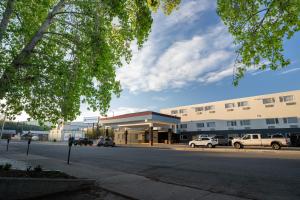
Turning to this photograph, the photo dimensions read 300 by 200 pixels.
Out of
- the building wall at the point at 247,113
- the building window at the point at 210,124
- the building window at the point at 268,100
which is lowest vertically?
the building window at the point at 210,124

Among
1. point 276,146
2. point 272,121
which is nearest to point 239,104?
point 272,121

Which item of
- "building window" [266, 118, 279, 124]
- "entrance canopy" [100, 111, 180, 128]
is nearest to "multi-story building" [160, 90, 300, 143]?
"building window" [266, 118, 279, 124]

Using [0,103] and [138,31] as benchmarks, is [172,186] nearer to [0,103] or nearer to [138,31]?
[138,31]

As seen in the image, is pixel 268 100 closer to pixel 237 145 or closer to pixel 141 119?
pixel 237 145

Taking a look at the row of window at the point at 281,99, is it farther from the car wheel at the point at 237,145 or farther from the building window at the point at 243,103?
the car wheel at the point at 237,145

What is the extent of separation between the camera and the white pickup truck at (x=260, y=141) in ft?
86.2

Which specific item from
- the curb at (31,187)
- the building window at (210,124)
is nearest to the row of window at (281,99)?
the building window at (210,124)

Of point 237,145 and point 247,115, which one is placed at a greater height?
point 247,115

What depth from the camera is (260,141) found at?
28.1m

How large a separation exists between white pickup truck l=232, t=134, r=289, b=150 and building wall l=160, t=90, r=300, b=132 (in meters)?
26.6

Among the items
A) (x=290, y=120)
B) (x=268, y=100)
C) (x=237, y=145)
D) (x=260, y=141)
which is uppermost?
(x=268, y=100)

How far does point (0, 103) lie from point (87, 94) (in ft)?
11.9

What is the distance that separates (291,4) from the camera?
7.27 meters

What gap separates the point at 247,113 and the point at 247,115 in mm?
524
